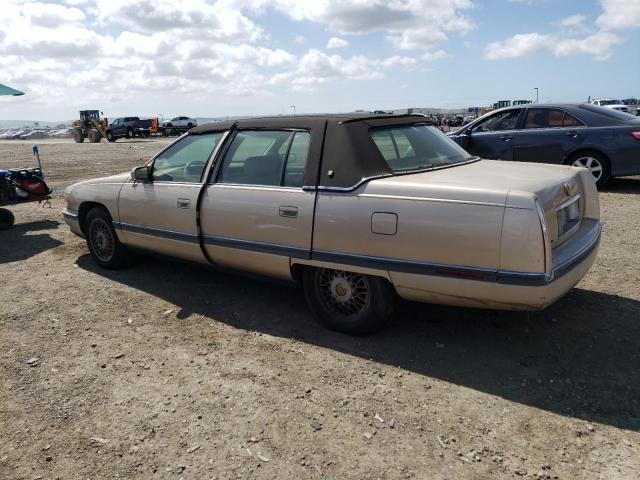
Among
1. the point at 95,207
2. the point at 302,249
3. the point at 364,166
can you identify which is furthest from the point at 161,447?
the point at 95,207

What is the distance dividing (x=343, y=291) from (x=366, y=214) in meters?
0.68

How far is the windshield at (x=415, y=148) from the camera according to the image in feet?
12.7

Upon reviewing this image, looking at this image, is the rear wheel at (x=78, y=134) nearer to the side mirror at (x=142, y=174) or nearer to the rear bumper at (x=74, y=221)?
the rear bumper at (x=74, y=221)

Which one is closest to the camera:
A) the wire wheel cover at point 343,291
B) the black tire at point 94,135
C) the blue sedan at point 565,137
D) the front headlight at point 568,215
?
the front headlight at point 568,215

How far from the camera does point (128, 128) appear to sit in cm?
4469

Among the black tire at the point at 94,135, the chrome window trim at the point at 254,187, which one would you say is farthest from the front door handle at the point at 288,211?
the black tire at the point at 94,135

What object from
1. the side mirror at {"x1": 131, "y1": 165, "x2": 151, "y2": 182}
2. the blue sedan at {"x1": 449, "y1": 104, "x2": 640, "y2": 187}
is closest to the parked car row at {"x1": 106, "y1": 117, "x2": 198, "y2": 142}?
the blue sedan at {"x1": 449, "y1": 104, "x2": 640, "y2": 187}

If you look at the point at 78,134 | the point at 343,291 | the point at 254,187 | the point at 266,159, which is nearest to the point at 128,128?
the point at 78,134

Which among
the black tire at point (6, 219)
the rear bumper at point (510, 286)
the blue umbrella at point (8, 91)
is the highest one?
the blue umbrella at point (8, 91)

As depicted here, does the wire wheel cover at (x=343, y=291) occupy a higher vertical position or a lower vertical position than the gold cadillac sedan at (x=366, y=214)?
lower

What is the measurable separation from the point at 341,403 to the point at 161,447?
1045mm

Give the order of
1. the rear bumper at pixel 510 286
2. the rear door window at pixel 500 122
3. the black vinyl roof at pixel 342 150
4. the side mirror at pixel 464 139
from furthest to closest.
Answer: the side mirror at pixel 464 139, the rear door window at pixel 500 122, the black vinyl roof at pixel 342 150, the rear bumper at pixel 510 286

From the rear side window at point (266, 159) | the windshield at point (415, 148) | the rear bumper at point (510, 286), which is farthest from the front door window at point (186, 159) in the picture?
the rear bumper at point (510, 286)

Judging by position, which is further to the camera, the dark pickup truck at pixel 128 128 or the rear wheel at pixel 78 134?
the dark pickup truck at pixel 128 128
